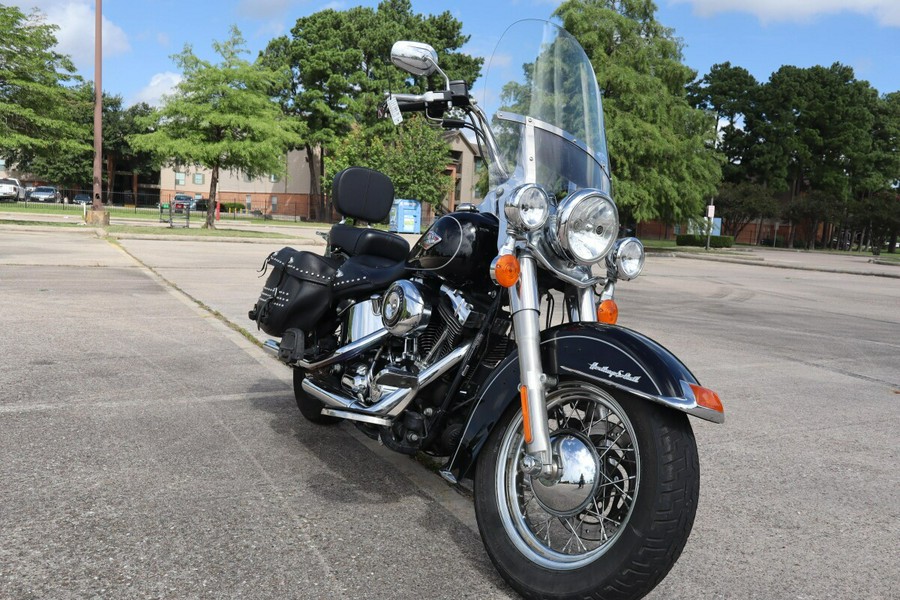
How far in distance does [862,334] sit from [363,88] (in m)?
48.0

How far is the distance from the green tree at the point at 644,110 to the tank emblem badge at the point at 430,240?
3114 cm

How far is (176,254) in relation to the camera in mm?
17281

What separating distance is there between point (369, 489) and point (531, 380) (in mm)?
1385

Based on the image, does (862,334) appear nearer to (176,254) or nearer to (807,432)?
(807,432)

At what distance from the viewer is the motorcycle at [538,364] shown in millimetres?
2293

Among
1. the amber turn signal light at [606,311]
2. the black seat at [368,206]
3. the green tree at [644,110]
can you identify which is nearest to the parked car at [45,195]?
the green tree at [644,110]

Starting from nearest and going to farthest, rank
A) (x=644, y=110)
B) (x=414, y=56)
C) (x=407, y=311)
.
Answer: (x=414, y=56)
(x=407, y=311)
(x=644, y=110)

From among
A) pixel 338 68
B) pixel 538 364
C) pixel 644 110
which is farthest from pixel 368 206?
pixel 338 68

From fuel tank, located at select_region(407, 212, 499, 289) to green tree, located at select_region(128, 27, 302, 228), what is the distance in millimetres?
26581

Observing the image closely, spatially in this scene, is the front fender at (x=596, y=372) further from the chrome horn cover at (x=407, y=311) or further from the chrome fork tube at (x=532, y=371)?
the chrome horn cover at (x=407, y=311)

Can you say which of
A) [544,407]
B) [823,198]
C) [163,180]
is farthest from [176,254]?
[163,180]

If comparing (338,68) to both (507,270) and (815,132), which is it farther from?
(507,270)

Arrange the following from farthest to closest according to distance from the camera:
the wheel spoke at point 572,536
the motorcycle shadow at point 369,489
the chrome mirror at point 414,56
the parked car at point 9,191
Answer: the parked car at point 9,191
the motorcycle shadow at point 369,489
the chrome mirror at point 414,56
the wheel spoke at point 572,536

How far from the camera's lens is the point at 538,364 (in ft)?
8.14
